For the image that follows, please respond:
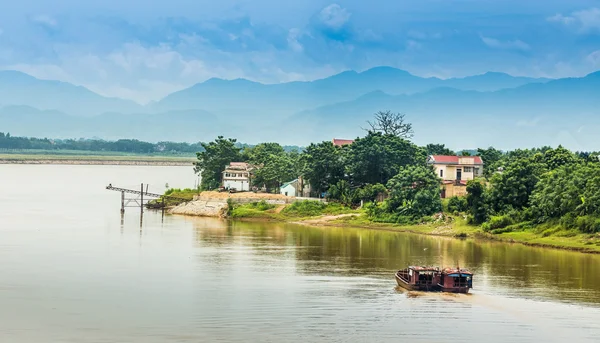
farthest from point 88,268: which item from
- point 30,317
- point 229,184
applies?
point 229,184

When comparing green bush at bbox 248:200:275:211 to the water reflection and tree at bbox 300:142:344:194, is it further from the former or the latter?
the water reflection

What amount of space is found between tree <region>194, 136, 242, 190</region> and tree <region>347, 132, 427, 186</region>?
63.8 ft

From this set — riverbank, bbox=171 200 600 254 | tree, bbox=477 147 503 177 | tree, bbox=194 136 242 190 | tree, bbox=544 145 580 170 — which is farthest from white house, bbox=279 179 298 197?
tree, bbox=544 145 580 170

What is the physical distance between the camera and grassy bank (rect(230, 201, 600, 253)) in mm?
59250

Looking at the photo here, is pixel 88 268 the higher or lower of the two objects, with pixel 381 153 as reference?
lower

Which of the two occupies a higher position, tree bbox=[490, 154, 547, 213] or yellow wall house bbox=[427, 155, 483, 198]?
yellow wall house bbox=[427, 155, 483, 198]

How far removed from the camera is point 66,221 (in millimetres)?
77562

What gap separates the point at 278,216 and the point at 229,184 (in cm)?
1626

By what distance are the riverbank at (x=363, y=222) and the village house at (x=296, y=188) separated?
243 inches

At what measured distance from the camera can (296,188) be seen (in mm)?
88938

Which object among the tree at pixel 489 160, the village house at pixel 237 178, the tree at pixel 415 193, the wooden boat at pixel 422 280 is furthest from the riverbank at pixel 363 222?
the tree at pixel 489 160

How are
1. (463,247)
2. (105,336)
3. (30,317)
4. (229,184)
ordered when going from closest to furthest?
(105,336)
(30,317)
(463,247)
(229,184)

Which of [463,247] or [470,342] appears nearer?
[470,342]

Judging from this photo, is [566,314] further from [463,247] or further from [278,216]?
[278,216]
